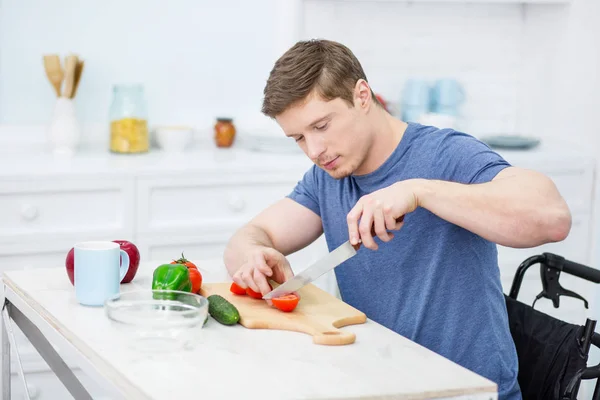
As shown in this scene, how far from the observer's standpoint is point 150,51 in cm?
361

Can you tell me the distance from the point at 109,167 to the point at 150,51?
2.26ft

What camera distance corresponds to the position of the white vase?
10.9ft

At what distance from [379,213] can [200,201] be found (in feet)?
5.38

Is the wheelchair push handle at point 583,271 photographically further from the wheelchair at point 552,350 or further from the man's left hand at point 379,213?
the man's left hand at point 379,213

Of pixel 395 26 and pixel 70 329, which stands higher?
pixel 395 26

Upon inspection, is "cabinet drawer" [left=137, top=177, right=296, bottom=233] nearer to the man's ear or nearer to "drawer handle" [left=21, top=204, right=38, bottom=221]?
"drawer handle" [left=21, top=204, right=38, bottom=221]

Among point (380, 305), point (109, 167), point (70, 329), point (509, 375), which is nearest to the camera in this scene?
point (70, 329)

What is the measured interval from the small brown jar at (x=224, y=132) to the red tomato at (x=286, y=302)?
6.49 feet

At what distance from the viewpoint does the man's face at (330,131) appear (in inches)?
75.2

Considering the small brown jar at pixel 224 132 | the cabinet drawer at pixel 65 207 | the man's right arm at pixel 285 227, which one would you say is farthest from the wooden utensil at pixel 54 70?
the man's right arm at pixel 285 227

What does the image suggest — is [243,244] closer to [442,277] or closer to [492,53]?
[442,277]

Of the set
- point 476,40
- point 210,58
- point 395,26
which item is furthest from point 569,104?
point 210,58

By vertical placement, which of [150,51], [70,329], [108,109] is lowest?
[70,329]

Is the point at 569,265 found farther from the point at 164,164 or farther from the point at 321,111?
the point at 164,164
